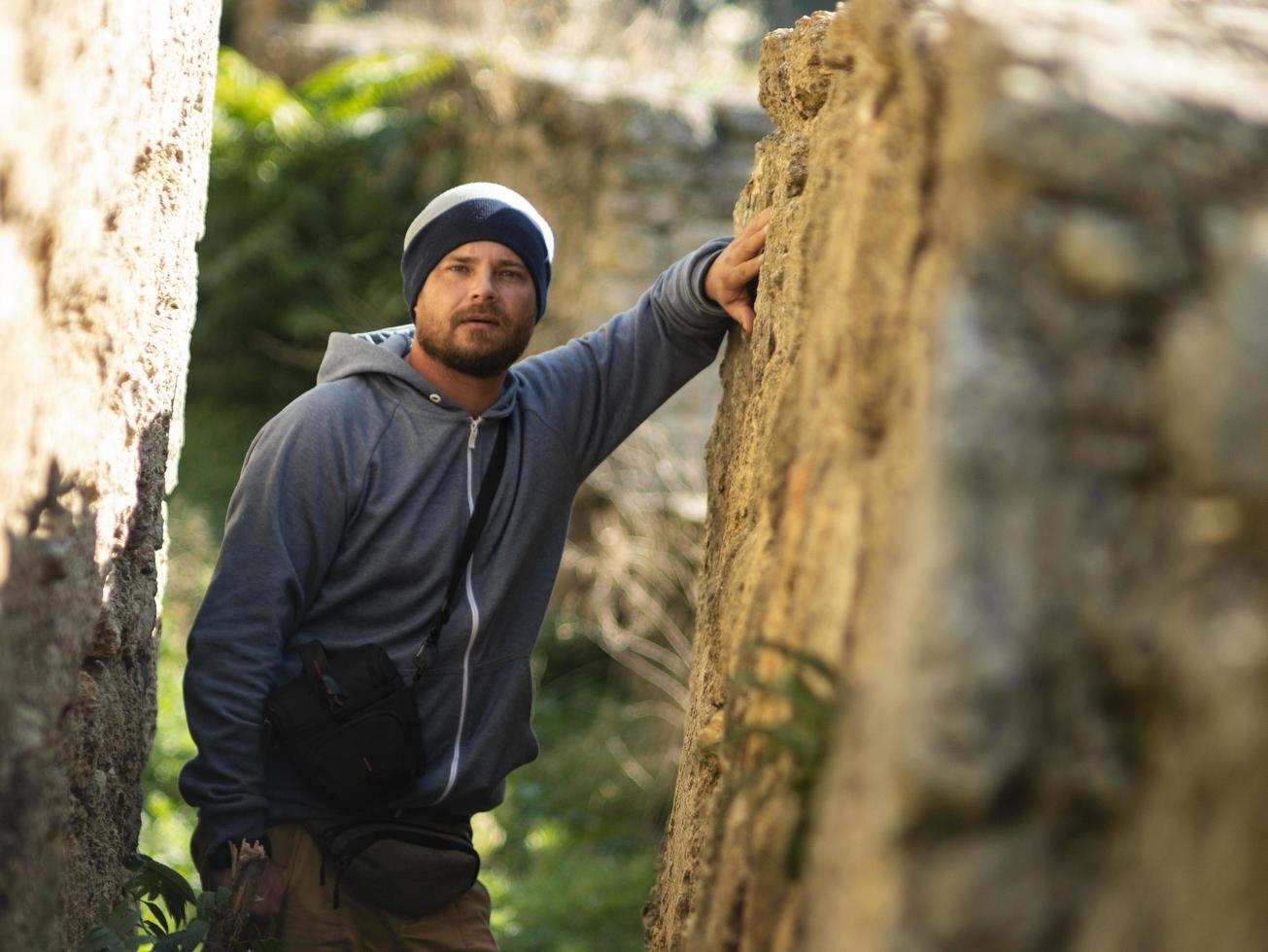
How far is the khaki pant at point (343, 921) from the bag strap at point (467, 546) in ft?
1.54

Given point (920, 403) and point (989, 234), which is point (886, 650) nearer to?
point (920, 403)

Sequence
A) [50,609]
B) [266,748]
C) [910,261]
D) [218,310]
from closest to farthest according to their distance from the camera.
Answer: [910,261]
[50,609]
[266,748]
[218,310]

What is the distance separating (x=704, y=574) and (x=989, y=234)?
1.81 meters

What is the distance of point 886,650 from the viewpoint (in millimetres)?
1337

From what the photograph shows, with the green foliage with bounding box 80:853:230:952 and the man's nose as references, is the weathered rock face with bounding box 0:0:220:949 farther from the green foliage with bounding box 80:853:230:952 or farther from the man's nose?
the man's nose

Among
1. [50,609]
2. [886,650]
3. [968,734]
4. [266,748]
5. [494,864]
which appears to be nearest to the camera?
[968,734]

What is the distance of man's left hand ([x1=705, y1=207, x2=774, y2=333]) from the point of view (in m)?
2.92

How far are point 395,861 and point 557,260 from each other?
498 centimetres

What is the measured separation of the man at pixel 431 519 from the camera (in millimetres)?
2910

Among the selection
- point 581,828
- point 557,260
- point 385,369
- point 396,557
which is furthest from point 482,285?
point 557,260

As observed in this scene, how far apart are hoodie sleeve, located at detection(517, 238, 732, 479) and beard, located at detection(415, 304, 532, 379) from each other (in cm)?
15

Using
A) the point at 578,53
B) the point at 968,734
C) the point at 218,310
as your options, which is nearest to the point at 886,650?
the point at 968,734

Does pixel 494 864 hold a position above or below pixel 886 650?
below

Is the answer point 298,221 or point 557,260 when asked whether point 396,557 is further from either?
point 298,221
